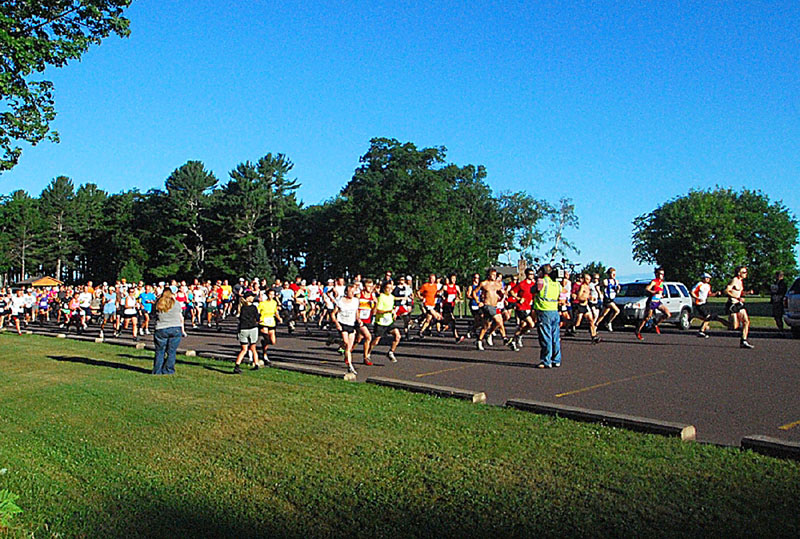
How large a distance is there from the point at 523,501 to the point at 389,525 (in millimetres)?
1052

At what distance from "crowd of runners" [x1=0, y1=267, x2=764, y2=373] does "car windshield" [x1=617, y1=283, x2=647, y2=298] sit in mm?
1378

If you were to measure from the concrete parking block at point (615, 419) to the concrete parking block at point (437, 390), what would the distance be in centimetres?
58

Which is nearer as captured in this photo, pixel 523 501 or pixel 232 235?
pixel 523 501

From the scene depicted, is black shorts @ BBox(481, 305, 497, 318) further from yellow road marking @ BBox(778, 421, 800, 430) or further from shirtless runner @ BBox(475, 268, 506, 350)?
yellow road marking @ BBox(778, 421, 800, 430)

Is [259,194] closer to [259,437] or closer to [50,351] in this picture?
[50,351]

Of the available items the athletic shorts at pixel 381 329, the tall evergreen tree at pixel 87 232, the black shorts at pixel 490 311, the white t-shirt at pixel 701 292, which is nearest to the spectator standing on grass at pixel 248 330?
the athletic shorts at pixel 381 329

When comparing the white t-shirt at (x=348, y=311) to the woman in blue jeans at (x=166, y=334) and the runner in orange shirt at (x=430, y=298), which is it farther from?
the runner in orange shirt at (x=430, y=298)

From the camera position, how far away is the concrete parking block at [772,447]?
19.4 feet

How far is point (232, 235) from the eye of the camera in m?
74.9

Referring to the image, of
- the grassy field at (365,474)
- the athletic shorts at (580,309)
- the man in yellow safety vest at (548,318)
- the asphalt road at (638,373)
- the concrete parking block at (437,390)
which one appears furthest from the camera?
the athletic shorts at (580,309)

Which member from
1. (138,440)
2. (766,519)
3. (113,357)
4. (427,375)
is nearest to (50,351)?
(113,357)

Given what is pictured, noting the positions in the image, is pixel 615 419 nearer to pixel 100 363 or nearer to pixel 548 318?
pixel 548 318

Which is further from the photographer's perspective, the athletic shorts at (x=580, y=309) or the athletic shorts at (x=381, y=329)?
the athletic shorts at (x=580, y=309)

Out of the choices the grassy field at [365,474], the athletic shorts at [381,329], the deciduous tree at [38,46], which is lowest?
the grassy field at [365,474]
